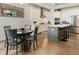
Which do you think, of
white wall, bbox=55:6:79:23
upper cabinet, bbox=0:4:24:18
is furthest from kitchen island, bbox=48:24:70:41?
upper cabinet, bbox=0:4:24:18

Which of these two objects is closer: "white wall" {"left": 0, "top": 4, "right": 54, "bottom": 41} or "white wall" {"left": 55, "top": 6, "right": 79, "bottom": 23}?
"white wall" {"left": 0, "top": 4, "right": 54, "bottom": 41}

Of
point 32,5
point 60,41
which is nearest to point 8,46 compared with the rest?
point 32,5

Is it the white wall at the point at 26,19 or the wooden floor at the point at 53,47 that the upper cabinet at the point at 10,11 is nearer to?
the white wall at the point at 26,19

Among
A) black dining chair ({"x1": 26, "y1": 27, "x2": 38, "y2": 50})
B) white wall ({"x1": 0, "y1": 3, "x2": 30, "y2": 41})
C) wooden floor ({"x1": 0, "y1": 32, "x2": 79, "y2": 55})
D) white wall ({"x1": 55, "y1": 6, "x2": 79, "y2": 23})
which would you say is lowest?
wooden floor ({"x1": 0, "y1": 32, "x2": 79, "y2": 55})

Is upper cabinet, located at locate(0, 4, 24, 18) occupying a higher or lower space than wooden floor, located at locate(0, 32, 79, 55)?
higher

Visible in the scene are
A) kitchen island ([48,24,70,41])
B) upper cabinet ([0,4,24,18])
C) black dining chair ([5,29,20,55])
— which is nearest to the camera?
upper cabinet ([0,4,24,18])

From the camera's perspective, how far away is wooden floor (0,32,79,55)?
2.12 metres

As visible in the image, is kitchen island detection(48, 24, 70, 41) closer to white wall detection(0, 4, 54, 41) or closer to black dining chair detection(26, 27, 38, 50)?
white wall detection(0, 4, 54, 41)

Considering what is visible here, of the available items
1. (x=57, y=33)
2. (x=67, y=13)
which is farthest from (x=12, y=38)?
(x=67, y=13)

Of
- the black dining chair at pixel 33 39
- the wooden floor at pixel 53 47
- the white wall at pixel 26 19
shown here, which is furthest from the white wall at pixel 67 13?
the black dining chair at pixel 33 39

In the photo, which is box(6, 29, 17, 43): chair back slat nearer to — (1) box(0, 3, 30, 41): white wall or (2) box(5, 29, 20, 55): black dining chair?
(2) box(5, 29, 20, 55): black dining chair

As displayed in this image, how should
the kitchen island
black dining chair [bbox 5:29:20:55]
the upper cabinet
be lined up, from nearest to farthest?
the upper cabinet, black dining chair [bbox 5:29:20:55], the kitchen island

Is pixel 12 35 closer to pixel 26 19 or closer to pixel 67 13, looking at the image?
pixel 26 19

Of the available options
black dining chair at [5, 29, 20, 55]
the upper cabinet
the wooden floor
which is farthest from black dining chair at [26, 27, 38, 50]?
the upper cabinet
